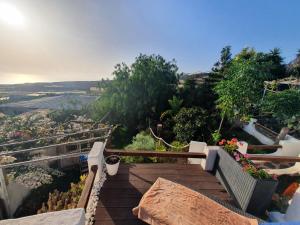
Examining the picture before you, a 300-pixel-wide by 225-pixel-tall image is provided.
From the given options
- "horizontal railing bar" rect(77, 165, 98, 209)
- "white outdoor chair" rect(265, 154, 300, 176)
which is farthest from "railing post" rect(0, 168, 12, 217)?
"white outdoor chair" rect(265, 154, 300, 176)

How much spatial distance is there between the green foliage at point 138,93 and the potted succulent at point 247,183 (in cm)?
919

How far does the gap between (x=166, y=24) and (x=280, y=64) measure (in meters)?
17.2

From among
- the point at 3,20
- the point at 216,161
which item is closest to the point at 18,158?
the point at 3,20

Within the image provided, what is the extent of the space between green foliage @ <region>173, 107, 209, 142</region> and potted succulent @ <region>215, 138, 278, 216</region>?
552cm

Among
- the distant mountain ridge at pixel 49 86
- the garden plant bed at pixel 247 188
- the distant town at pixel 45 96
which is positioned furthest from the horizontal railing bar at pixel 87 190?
the distant mountain ridge at pixel 49 86

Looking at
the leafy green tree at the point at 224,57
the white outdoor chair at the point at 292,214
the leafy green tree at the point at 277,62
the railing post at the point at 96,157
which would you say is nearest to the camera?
the white outdoor chair at the point at 292,214

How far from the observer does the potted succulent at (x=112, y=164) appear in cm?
408

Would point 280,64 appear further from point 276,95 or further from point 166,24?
point 166,24

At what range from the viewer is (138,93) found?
13.3 meters

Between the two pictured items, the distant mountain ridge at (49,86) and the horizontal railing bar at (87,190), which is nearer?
the horizontal railing bar at (87,190)

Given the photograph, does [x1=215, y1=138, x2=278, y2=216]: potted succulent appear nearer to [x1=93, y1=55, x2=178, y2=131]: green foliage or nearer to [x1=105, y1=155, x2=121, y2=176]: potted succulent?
[x1=105, y1=155, x2=121, y2=176]: potted succulent

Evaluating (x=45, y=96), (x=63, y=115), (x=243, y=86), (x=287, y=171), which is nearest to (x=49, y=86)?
(x=45, y=96)

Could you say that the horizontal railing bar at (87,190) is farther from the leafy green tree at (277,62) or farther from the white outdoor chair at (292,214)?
the leafy green tree at (277,62)

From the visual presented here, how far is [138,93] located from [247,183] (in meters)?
10.7
